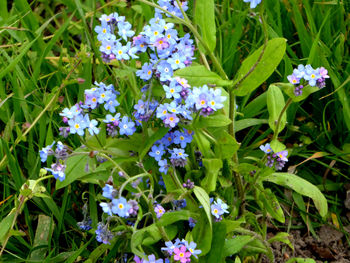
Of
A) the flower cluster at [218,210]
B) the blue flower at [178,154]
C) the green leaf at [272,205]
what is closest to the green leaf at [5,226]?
the blue flower at [178,154]

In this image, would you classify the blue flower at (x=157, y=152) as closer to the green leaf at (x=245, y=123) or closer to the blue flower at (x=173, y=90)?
the blue flower at (x=173, y=90)

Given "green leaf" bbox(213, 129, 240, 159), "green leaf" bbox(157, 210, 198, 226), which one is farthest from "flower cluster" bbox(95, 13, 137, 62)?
"green leaf" bbox(157, 210, 198, 226)

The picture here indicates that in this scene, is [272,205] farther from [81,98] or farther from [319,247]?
[81,98]

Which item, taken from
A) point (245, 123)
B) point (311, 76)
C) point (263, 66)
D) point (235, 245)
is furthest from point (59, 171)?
point (245, 123)

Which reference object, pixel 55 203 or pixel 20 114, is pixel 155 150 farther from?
pixel 20 114

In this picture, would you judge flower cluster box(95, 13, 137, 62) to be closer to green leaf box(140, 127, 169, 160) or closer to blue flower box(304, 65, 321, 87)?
green leaf box(140, 127, 169, 160)

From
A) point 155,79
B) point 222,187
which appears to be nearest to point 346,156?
point 222,187
